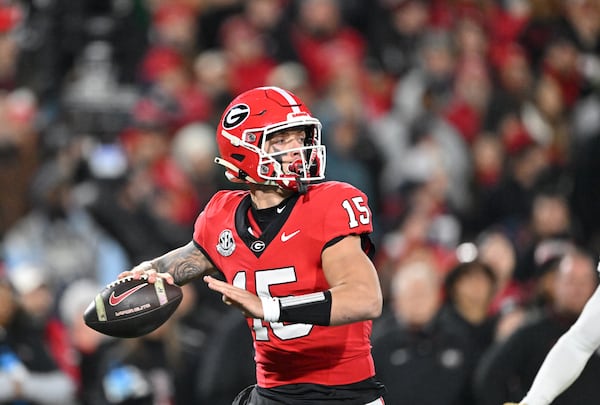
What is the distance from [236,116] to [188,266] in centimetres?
60

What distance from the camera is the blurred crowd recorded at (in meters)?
6.28

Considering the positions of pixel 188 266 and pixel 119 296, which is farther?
pixel 188 266

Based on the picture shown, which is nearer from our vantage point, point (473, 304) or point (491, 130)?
point (473, 304)

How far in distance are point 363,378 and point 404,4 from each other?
7.21 m

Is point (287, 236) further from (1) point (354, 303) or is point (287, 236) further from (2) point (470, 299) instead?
(2) point (470, 299)

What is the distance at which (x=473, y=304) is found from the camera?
632 cm

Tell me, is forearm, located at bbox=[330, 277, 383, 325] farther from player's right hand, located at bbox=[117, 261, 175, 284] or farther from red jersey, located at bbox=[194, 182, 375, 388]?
player's right hand, located at bbox=[117, 261, 175, 284]

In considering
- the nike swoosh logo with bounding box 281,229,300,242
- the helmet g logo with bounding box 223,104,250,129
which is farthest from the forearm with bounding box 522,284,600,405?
the helmet g logo with bounding box 223,104,250,129

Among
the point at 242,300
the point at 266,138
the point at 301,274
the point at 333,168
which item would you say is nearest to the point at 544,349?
the point at 301,274

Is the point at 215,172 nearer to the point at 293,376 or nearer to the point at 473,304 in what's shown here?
the point at 473,304

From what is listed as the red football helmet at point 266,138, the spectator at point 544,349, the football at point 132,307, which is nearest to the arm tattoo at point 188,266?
the football at point 132,307

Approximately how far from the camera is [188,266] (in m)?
4.40

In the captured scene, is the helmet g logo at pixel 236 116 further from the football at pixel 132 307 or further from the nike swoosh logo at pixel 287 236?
the football at pixel 132 307

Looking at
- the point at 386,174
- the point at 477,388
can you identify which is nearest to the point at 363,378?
the point at 477,388
